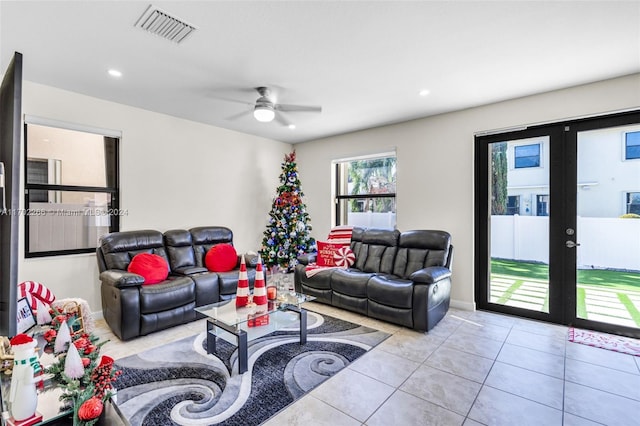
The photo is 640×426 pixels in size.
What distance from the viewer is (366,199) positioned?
17.5 feet

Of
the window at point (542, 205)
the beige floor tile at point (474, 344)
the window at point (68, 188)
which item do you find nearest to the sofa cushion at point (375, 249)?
the beige floor tile at point (474, 344)

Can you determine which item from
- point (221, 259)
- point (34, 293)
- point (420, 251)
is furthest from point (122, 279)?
point (420, 251)

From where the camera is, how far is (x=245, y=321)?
8.25 feet

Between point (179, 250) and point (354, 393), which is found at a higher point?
point (179, 250)

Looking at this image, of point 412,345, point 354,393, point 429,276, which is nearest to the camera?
point 354,393

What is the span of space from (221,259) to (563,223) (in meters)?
4.13

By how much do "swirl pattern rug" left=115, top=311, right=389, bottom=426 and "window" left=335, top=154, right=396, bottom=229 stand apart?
226 cm

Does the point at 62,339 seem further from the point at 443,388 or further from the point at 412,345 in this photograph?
the point at 412,345

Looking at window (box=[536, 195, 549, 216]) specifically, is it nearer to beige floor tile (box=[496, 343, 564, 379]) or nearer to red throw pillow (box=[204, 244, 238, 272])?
beige floor tile (box=[496, 343, 564, 379])

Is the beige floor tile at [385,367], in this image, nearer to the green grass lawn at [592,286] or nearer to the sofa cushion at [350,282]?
the sofa cushion at [350,282]

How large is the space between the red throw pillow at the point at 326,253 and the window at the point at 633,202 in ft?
10.6

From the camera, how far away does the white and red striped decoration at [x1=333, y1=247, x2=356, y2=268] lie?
174 inches

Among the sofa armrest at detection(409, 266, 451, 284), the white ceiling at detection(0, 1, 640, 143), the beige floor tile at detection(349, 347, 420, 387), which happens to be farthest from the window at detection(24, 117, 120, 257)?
the sofa armrest at detection(409, 266, 451, 284)

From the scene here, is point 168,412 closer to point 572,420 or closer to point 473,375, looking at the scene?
point 473,375
